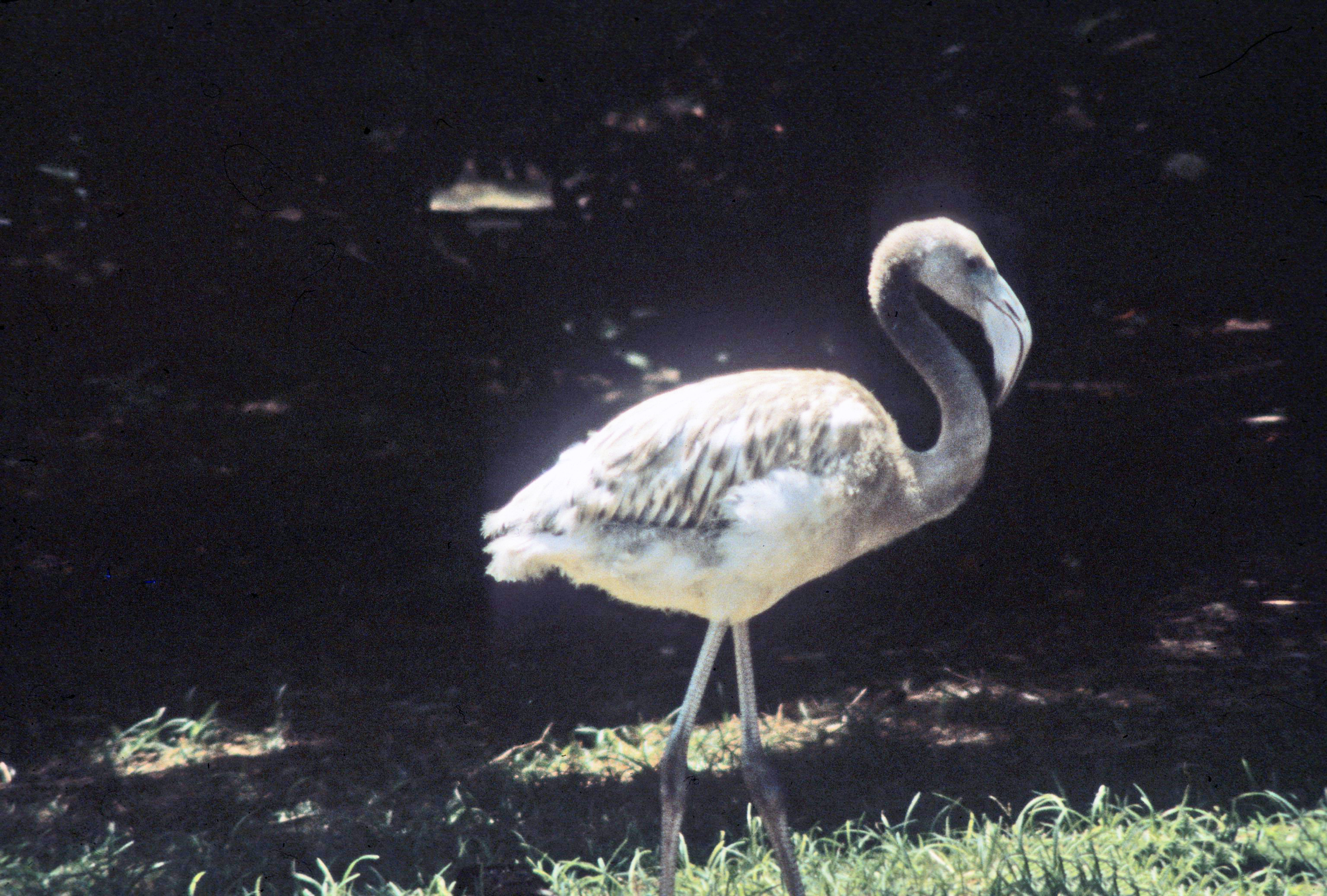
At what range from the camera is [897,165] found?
15.1 ft

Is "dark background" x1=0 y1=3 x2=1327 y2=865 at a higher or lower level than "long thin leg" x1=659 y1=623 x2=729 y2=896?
higher

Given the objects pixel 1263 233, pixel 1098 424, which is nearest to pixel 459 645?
pixel 1098 424

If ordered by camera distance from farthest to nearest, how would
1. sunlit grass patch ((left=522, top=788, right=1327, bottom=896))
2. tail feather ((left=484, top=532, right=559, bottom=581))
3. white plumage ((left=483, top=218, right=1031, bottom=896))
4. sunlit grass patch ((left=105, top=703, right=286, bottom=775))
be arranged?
sunlit grass patch ((left=105, top=703, right=286, bottom=775)) < sunlit grass patch ((left=522, top=788, right=1327, bottom=896)) < tail feather ((left=484, top=532, right=559, bottom=581)) < white plumage ((left=483, top=218, right=1031, bottom=896))

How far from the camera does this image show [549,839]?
3.86 m

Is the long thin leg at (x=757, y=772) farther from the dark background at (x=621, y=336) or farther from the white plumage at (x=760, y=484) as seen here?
the dark background at (x=621, y=336)

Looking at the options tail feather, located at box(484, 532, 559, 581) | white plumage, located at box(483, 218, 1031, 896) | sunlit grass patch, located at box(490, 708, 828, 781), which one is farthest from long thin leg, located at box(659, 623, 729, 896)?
sunlit grass patch, located at box(490, 708, 828, 781)

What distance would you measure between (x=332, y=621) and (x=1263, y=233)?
4.57 metres

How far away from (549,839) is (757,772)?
3.18ft

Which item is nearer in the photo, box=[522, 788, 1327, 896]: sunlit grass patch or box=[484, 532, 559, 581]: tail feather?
box=[484, 532, 559, 581]: tail feather

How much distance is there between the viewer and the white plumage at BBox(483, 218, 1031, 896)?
2984 mm

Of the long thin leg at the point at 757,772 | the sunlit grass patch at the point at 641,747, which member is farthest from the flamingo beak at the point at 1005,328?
the sunlit grass patch at the point at 641,747

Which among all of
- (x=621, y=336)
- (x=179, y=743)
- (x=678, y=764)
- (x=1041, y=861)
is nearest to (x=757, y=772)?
(x=678, y=764)

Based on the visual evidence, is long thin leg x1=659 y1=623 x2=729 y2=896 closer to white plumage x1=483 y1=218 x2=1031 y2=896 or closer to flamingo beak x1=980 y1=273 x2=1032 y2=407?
white plumage x1=483 y1=218 x2=1031 y2=896

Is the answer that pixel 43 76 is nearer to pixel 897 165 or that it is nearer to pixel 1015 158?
pixel 897 165
